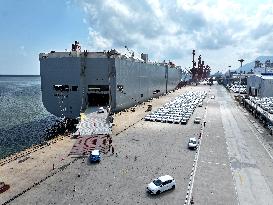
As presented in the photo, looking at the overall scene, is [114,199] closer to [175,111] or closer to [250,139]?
[250,139]

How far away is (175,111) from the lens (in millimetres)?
87250

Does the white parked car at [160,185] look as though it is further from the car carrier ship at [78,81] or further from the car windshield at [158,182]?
the car carrier ship at [78,81]

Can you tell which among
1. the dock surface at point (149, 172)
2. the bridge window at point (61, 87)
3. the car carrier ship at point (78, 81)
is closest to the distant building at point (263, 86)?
the dock surface at point (149, 172)

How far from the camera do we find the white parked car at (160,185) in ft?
108

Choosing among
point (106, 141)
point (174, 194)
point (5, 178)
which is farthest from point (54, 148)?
point (174, 194)

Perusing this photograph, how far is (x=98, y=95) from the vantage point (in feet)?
266

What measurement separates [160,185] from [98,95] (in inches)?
2009

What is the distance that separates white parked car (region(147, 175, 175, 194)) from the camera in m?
32.9

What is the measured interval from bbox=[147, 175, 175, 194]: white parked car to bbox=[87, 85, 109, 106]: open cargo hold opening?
159 ft

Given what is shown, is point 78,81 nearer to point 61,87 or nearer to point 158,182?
point 61,87

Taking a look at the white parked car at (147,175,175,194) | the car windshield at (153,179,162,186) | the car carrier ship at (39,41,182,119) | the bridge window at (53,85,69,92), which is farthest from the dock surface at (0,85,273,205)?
the bridge window at (53,85,69,92)

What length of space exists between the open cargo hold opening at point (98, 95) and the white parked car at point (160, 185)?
48.6m

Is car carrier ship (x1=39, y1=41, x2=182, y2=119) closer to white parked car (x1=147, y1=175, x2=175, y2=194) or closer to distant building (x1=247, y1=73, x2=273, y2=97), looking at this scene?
white parked car (x1=147, y1=175, x2=175, y2=194)

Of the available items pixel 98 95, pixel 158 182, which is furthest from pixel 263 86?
pixel 158 182
